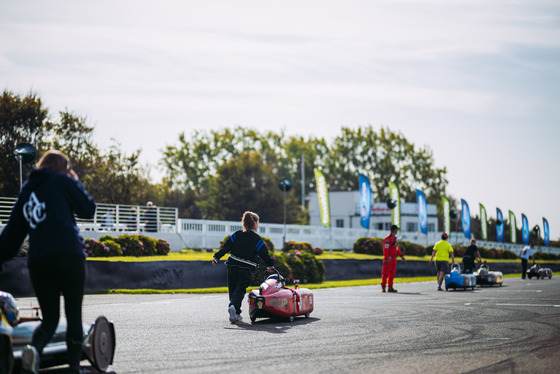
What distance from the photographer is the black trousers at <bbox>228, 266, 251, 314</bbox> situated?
1184 centimetres

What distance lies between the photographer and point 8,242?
20.4 ft

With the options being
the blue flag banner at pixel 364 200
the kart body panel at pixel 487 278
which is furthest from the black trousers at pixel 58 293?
the blue flag banner at pixel 364 200

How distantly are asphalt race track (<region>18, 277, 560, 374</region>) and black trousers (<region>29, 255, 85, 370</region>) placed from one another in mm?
992

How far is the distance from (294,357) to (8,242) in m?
3.14

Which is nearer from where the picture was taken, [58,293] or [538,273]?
[58,293]

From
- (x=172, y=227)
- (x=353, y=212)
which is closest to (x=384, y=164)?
(x=353, y=212)

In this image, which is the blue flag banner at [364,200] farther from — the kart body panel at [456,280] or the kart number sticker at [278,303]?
the kart number sticker at [278,303]

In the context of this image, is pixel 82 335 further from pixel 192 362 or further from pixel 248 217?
pixel 248 217

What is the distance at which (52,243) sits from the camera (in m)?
5.93

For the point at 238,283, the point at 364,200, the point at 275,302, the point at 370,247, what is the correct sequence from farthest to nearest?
the point at 364,200 → the point at 370,247 → the point at 275,302 → the point at 238,283

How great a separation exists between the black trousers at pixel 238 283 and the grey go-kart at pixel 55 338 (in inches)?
198

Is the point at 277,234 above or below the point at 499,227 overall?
below

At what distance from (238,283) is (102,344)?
17.5ft

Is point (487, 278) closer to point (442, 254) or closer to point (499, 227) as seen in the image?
point (442, 254)
